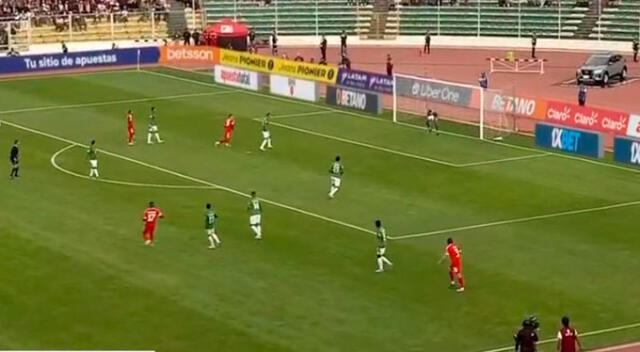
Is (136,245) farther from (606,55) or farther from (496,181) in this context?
(606,55)

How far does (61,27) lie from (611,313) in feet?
229

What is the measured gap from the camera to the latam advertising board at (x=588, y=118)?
65.9m

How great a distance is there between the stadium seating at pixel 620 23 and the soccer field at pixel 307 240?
3098 cm

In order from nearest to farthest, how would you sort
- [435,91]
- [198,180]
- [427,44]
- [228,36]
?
[198,180] → [435,91] → [228,36] → [427,44]

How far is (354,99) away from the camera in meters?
79.9

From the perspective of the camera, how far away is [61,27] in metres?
105

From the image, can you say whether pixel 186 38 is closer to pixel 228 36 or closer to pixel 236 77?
pixel 228 36

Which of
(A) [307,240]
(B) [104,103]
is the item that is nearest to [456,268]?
(A) [307,240]

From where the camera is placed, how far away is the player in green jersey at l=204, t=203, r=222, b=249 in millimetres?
48594

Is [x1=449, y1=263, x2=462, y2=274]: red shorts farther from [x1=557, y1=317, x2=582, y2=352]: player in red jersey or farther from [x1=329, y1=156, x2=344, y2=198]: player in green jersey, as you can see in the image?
[x1=329, y1=156, x2=344, y2=198]: player in green jersey

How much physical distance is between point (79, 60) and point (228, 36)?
1102cm

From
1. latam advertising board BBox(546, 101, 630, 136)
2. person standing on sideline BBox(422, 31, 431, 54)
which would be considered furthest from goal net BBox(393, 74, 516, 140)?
person standing on sideline BBox(422, 31, 431, 54)

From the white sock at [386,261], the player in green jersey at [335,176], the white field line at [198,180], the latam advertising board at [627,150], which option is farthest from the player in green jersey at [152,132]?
the white sock at [386,261]

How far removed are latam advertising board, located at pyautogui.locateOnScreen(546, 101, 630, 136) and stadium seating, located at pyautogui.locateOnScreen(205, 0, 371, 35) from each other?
43175 millimetres
